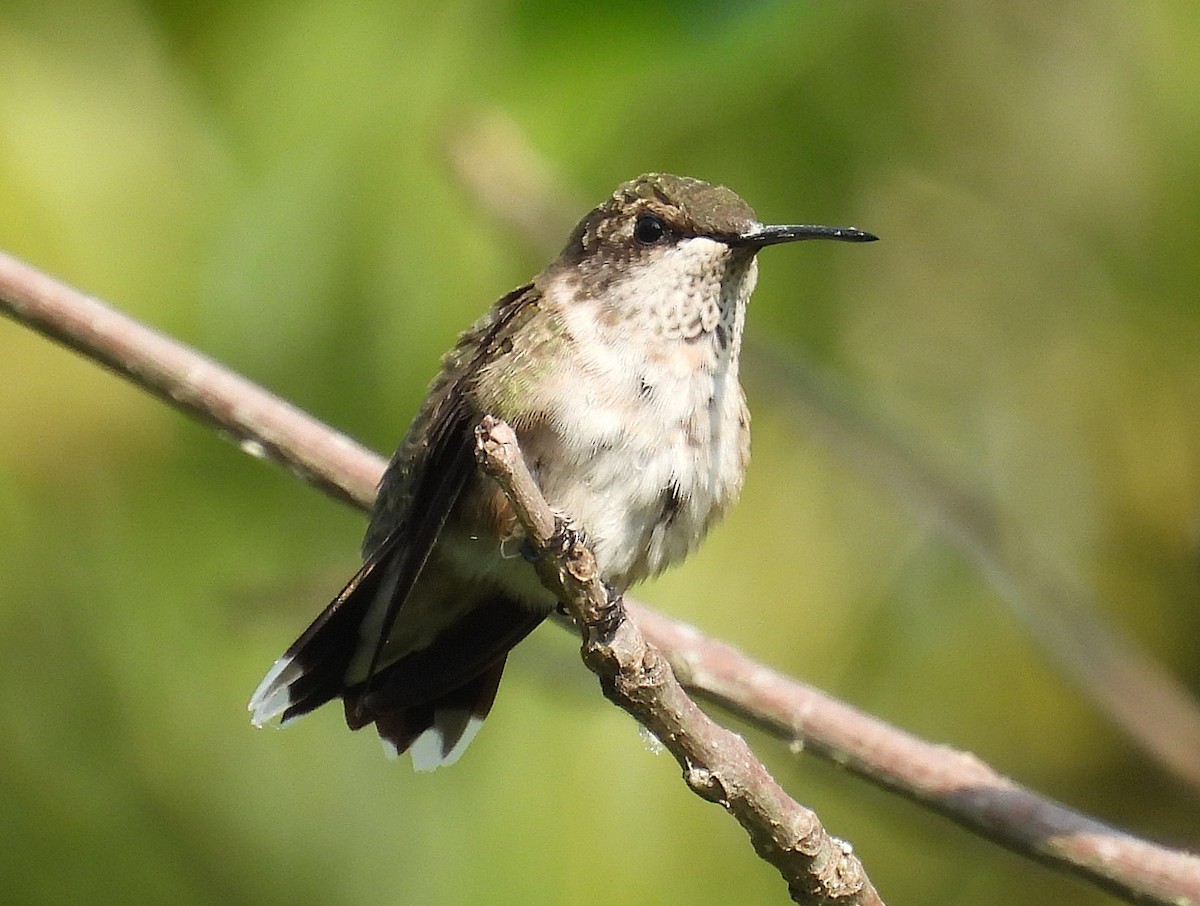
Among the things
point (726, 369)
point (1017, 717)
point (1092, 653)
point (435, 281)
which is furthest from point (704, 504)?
point (1017, 717)

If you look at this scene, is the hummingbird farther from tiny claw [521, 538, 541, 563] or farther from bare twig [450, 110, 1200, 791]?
bare twig [450, 110, 1200, 791]

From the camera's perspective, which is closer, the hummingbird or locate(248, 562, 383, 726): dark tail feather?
the hummingbird

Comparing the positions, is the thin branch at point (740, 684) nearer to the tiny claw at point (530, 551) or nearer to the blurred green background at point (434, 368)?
the tiny claw at point (530, 551)

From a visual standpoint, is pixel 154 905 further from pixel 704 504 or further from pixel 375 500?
pixel 704 504

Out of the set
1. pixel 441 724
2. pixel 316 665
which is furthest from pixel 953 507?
pixel 316 665

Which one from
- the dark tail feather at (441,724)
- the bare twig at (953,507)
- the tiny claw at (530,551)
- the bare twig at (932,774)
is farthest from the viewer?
the bare twig at (953,507)

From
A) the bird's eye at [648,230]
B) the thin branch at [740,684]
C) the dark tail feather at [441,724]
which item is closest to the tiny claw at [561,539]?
the thin branch at [740,684]

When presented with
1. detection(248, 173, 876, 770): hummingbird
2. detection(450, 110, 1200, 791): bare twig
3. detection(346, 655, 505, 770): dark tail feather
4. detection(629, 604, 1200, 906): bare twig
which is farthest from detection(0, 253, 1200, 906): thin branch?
detection(450, 110, 1200, 791): bare twig
